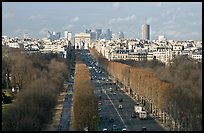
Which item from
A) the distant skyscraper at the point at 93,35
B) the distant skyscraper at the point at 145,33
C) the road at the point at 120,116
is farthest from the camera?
the distant skyscraper at the point at 93,35

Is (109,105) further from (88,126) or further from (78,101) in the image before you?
(88,126)

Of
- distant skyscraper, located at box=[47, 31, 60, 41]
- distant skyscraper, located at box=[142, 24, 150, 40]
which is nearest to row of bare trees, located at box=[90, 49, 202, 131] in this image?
distant skyscraper, located at box=[142, 24, 150, 40]

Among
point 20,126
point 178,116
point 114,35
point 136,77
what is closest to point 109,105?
point 136,77

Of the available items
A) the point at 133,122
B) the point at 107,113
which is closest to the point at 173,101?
the point at 133,122

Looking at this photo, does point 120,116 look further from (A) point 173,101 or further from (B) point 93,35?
(B) point 93,35

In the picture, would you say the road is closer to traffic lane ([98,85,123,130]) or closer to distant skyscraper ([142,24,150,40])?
traffic lane ([98,85,123,130])

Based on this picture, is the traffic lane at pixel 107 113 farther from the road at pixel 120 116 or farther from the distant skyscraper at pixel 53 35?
the distant skyscraper at pixel 53 35

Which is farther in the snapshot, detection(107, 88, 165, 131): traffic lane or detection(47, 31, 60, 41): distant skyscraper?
detection(47, 31, 60, 41): distant skyscraper

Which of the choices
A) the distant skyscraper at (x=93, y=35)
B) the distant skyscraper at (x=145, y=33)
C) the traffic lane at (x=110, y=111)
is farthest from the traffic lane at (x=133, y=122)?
the distant skyscraper at (x=93, y=35)

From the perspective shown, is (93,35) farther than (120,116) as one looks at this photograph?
Yes

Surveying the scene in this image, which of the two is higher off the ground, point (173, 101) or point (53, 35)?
point (53, 35)

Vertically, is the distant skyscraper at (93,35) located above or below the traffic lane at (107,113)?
above

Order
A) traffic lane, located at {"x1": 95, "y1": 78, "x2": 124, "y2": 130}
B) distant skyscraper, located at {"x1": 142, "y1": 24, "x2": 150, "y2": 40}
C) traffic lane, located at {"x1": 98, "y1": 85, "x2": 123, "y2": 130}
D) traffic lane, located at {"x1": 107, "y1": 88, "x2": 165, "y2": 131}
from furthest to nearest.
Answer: distant skyscraper, located at {"x1": 142, "y1": 24, "x2": 150, "y2": 40} < traffic lane, located at {"x1": 95, "y1": 78, "x2": 124, "y2": 130} < traffic lane, located at {"x1": 98, "y1": 85, "x2": 123, "y2": 130} < traffic lane, located at {"x1": 107, "y1": 88, "x2": 165, "y2": 131}

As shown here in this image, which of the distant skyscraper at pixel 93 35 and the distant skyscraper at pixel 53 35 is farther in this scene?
the distant skyscraper at pixel 53 35
